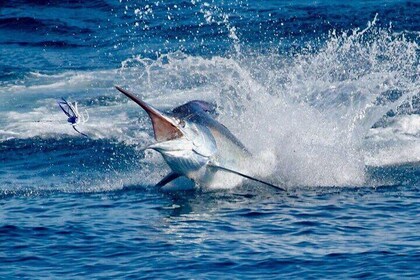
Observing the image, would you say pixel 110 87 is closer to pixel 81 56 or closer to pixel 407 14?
pixel 81 56

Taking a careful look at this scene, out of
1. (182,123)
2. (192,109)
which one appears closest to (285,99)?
(192,109)

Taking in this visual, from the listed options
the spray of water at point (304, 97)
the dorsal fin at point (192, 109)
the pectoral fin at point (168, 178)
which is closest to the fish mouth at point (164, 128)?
the dorsal fin at point (192, 109)

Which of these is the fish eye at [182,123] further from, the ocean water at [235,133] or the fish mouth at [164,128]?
the ocean water at [235,133]

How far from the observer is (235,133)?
64.2 ft

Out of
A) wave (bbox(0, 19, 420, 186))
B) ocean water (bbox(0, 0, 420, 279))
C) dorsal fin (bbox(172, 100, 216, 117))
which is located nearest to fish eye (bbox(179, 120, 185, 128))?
dorsal fin (bbox(172, 100, 216, 117))

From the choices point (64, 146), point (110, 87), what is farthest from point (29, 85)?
point (64, 146)

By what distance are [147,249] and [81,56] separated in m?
21.2

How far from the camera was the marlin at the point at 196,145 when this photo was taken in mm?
15744

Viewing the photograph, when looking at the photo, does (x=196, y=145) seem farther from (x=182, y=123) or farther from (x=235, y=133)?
(x=235, y=133)

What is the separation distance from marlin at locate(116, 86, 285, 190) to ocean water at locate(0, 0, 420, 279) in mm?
426

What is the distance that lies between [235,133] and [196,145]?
331 cm

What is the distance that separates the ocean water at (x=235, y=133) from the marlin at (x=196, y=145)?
0.43 metres

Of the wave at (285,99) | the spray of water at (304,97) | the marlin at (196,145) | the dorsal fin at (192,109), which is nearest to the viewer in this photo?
the marlin at (196,145)

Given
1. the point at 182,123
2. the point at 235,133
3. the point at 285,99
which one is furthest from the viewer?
the point at 285,99
